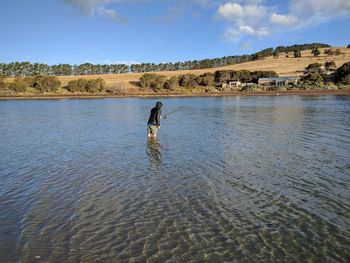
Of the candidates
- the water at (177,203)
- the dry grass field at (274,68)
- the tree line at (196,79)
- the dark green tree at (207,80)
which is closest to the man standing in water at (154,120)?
the water at (177,203)

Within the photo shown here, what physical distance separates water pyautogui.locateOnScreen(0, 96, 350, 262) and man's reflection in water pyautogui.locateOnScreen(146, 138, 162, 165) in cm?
4

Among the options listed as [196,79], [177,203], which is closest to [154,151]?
[177,203]

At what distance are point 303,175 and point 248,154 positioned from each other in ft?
12.2

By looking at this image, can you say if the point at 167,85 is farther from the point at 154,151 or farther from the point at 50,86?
the point at 154,151

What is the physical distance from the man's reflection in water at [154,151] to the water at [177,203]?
0.04 metres

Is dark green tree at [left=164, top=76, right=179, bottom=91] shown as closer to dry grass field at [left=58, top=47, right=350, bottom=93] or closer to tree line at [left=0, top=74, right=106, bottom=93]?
dry grass field at [left=58, top=47, right=350, bottom=93]

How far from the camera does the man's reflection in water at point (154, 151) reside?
1479cm

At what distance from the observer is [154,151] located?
54.9 feet

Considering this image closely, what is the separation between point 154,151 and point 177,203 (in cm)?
726

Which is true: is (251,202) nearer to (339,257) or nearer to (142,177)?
(339,257)

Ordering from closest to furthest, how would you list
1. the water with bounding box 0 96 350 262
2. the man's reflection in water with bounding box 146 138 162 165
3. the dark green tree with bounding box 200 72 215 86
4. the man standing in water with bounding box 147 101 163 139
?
the water with bounding box 0 96 350 262 → the man's reflection in water with bounding box 146 138 162 165 → the man standing in water with bounding box 147 101 163 139 → the dark green tree with bounding box 200 72 215 86

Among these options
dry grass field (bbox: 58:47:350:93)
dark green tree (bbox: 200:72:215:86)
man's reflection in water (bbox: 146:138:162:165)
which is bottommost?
man's reflection in water (bbox: 146:138:162:165)

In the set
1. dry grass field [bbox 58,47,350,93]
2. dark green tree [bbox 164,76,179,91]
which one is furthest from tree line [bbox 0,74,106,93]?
dark green tree [bbox 164,76,179,91]

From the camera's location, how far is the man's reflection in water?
582 inches
